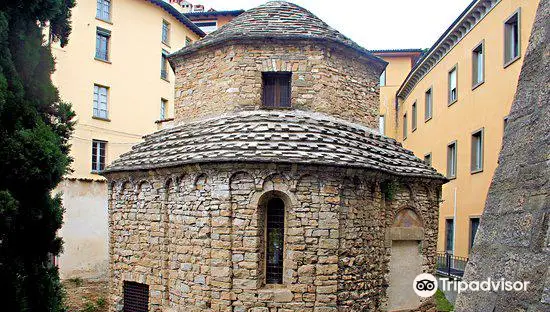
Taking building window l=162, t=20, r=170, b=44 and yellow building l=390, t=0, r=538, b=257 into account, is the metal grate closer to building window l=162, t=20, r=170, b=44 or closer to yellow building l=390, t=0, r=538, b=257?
yellow building l=390, t=0, r=538, b=257

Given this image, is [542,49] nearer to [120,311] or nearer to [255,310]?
[255,310]

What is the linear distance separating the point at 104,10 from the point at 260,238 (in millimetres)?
16494

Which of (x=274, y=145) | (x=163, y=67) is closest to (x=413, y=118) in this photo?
(x=163, y=67)

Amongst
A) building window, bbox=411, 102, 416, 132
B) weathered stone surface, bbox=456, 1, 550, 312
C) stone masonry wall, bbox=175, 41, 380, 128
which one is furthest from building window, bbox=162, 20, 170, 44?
weathered stone surface, bbox=456, 1, 550, 312

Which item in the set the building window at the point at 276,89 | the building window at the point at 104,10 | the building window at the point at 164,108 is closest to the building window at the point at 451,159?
the building window at the point at 276,89

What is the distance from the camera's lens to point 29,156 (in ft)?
19.1

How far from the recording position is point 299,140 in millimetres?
8594

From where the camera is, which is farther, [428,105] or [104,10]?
[428,105]

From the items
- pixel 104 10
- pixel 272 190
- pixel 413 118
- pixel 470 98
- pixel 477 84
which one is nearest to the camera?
pixel 272 190

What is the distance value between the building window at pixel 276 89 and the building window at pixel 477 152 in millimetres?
7822

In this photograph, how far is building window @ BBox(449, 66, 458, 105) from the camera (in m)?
17.0

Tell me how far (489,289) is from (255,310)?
636cm

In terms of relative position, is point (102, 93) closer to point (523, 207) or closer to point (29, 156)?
point (29, 156)

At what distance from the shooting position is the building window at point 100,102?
1988 centimetres
